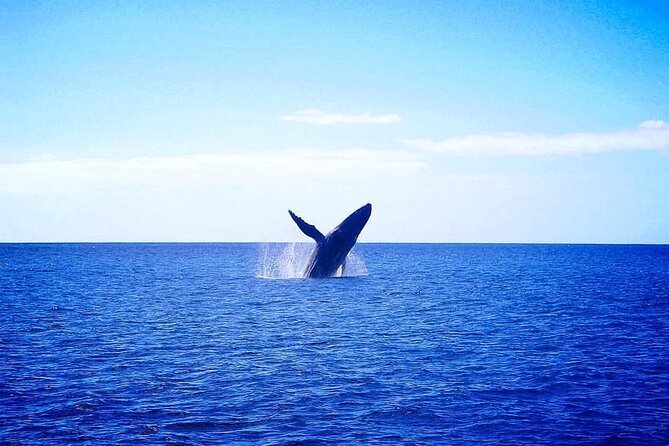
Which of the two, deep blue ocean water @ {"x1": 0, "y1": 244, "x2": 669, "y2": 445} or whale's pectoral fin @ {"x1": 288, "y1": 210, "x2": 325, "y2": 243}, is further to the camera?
whale's pectoral fin @ {"x1": 288, "y1": 210, "x2": 325, "y2": 243}

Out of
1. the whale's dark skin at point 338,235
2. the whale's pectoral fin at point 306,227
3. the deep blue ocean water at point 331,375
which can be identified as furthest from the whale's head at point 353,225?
the deep blue ocean water at point 331,375

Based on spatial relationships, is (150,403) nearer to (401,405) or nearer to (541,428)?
(401,405)

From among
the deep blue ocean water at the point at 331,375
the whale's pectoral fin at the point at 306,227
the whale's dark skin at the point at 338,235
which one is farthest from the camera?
the whale's dark skin at the point at 338,235

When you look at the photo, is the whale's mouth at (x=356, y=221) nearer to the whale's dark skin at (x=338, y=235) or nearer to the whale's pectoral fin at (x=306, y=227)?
the whale's dark skin at (x=338, y=235)

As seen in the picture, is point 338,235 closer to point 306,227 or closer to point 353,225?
point 353,225

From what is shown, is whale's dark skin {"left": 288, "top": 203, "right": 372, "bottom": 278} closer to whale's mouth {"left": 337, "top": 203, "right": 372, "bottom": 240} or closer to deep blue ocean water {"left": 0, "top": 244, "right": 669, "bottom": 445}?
whale's mouth {"left": 337, "top": 203, "right": 372, "bottom": 240}

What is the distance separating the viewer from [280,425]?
46.5ft

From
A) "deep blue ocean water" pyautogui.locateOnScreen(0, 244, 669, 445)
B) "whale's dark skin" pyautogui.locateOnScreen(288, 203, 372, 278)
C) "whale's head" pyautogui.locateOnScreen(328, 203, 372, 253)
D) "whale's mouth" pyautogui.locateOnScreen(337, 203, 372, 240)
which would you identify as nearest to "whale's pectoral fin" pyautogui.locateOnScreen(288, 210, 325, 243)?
"whale's dark skin" pyautogui.locateOnScreen(288, 203, 372, 278)

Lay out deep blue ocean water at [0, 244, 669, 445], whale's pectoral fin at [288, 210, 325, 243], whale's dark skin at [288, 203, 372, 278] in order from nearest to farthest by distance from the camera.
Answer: deep blue ocean water at [0, 244, 669, 445], whale's pectoral fin at [288, 210, 325, 243], whale's dark skin at [288, 203, 372, 278]

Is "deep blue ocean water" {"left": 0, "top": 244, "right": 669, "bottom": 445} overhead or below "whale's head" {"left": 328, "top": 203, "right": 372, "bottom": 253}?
Answer: below

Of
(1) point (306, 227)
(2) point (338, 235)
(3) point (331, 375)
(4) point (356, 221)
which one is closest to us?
(3) point (331, 375)

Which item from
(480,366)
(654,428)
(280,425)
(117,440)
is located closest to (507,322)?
(480,366)

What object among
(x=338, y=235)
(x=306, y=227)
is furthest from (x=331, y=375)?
(x=338, y=235)

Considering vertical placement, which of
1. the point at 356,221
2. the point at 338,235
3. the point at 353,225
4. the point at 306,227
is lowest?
the point at 338,235
